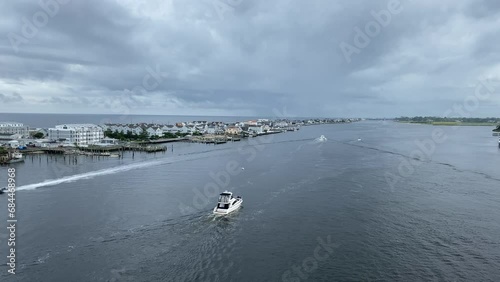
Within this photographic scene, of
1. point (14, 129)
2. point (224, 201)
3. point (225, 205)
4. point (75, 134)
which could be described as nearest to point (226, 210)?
point (225, 205)

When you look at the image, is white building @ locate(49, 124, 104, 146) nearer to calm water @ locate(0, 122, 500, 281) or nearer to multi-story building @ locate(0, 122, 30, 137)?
multi-story building @ locate(0, 122, 30, 137)

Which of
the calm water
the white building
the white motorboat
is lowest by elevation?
the calm water

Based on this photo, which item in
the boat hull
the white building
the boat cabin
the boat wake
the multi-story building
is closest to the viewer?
the boat hull

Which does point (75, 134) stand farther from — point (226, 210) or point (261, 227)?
point (261, 227)

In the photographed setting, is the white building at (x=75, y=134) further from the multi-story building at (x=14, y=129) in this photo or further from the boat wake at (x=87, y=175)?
the boat wake at (x=87, y=175)

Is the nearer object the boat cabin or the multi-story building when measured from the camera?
the boat cabin

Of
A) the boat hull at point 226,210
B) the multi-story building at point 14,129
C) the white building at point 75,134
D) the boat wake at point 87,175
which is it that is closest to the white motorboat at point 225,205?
the boat hull at point 226,210

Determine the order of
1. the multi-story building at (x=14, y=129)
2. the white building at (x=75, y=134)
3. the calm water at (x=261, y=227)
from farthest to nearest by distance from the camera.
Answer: the multi-story building at (x=14, y=129)
the white building at (x=75, y=134)
the calm water at (x=261, y=227)

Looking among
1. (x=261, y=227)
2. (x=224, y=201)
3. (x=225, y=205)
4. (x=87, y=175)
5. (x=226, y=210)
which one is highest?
(x=224, y=201)

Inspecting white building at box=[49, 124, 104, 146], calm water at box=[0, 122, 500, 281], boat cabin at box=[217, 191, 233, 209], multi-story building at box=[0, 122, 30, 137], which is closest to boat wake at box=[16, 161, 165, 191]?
calm water at box=[0, 122, 500, 281]

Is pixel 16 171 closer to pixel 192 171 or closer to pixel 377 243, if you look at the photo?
pixel 192 171
